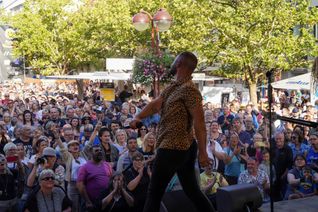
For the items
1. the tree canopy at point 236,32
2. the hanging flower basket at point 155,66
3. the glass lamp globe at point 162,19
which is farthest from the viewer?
the tree canopy at point 236,32

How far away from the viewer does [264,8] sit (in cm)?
2095

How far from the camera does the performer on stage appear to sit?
399 cm

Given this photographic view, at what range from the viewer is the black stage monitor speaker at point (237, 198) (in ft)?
15.1

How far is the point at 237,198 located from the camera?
15.3 feet

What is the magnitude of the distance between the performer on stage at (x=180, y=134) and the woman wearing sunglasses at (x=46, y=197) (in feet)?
8.14

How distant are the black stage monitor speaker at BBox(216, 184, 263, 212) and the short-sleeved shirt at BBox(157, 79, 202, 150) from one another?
32.1 inches

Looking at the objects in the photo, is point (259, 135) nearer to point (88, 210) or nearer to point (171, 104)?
point (88, 210)

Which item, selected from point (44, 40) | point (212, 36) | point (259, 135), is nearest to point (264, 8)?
point (212, 36)

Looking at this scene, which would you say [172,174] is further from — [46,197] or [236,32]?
[236,32]

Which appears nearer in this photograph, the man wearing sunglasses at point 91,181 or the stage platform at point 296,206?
the stage platform at point 296,206

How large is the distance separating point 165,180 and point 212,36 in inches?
777

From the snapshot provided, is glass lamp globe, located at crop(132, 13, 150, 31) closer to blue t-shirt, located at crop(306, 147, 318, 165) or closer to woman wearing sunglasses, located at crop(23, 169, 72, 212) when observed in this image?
blue t-shirt, located at crop(306, 147, 318, 165)

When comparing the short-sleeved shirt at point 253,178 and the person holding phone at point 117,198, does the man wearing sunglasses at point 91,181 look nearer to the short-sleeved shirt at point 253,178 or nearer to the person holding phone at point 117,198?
the person holding phone at point 117,198

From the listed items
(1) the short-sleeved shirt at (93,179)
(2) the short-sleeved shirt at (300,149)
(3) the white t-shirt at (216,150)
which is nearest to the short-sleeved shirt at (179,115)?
(1) the short-sleeved shirt at (93,179)
